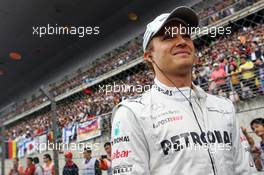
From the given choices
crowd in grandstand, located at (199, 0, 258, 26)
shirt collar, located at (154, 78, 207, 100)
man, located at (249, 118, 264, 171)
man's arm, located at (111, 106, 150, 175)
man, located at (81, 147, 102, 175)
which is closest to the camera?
man's arm, located at (111, 106, 150, 175)

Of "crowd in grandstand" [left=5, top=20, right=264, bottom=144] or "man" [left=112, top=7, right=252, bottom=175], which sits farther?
"crowd in grandstand" [left=5, top=20, right=264, bottom=144]

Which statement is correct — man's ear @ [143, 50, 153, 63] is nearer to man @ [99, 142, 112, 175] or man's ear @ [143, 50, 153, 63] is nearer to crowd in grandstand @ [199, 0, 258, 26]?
man @ [99, 142, 112, 175]

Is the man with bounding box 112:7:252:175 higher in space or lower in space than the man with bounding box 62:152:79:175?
higher

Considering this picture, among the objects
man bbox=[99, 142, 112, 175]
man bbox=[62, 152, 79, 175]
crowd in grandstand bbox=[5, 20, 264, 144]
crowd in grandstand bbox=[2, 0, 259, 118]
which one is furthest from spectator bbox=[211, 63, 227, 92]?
crowd in grandstand bbox=[2, 0, 259, 118]

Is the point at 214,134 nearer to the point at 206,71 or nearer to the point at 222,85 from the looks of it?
the point at 222,85

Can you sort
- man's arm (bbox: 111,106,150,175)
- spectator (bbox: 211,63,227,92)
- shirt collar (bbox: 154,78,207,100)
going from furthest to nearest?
spectator (bbox: 211,63,227,92)
shirt collar (bbox: 154,78,207,100)
man's arm (bbox: 111,106,150,175)

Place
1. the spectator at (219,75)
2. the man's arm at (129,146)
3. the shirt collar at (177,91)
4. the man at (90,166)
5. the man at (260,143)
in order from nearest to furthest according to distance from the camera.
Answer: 1. the man's arm at (129,146)
2. the shirt collar at (177,91)
3. the man at (260,143)
4. the spectator at (219,75)
5. the man at (90,166)

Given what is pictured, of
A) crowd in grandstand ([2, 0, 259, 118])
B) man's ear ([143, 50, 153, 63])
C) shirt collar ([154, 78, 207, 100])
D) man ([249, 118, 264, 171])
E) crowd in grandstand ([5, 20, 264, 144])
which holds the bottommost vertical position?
man ([249, 118, 264, 171])

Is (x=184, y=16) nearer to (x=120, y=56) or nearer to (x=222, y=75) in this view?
(x=222, y=75)

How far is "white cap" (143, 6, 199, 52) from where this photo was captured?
3.98 feet

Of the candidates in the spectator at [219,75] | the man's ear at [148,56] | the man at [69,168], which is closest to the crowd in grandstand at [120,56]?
the man at [69,168]

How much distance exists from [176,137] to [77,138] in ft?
12.9

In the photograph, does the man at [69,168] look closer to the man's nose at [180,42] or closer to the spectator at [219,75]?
the spectator at [219,75]

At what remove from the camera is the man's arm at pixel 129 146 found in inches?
40.6
